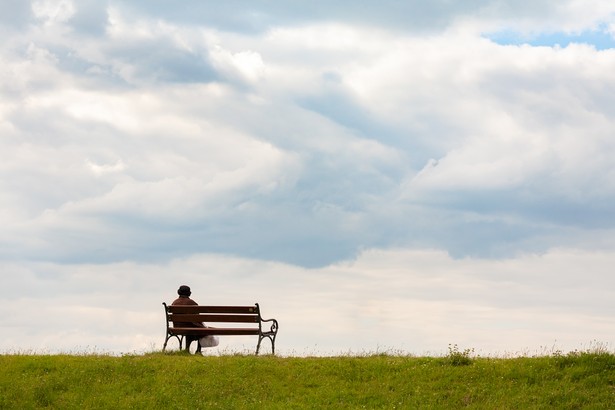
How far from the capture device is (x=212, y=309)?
25.5 metres

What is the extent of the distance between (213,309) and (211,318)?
0.90ft

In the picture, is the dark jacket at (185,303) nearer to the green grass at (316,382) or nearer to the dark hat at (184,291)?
the dark hat at (184,291)

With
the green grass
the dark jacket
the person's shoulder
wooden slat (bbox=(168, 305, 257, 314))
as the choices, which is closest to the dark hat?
the dark jacket

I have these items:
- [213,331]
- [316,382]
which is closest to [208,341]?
[213,331]

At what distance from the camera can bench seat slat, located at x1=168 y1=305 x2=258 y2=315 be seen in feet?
82.6

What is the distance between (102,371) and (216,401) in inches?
145

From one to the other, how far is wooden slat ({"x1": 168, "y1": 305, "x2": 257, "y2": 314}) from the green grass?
2.38 metres

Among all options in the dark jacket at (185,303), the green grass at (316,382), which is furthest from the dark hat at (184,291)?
the green grass at (316,382)

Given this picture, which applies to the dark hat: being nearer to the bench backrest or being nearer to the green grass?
the bench backrest

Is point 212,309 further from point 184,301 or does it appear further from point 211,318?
point 184,301

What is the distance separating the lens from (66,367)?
22.5 metres

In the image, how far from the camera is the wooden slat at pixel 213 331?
25070 mm

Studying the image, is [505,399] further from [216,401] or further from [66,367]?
[66,367]

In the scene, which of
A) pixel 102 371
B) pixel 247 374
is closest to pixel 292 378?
pixel 247 374
